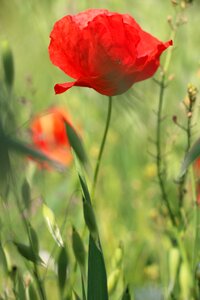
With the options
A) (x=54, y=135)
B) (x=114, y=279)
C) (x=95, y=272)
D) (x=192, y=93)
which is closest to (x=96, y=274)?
(x=95, y=272)

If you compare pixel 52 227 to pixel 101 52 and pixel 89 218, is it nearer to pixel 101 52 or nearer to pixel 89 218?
pixel 89 218

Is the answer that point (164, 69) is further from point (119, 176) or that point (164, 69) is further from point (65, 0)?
point (65, 0)

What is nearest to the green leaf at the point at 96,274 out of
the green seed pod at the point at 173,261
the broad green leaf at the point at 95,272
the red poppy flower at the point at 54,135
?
the broad green leaf at the point at 95,272

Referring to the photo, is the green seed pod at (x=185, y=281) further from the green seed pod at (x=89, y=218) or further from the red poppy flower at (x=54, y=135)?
the red poppy flower at (x=54, y=135)

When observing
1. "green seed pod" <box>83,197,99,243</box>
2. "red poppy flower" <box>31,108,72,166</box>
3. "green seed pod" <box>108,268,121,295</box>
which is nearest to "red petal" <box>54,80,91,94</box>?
"green seed pod" <box>83,197,99,243</box>

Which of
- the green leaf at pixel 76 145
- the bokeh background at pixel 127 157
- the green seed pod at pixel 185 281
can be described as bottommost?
the bokeh background at pixel 127 157

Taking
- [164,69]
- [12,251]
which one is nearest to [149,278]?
[12,251]

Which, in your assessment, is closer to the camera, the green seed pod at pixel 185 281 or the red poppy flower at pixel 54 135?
the green seed pod at pixel 185 281
